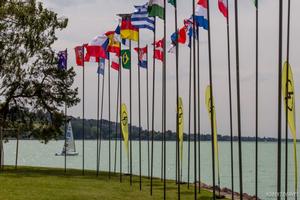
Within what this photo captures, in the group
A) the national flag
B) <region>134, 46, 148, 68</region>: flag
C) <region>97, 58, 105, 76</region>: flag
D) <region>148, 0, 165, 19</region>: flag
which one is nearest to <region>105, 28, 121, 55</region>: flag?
the national flag

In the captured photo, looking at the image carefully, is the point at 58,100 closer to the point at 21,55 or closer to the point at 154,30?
the point at 21,55

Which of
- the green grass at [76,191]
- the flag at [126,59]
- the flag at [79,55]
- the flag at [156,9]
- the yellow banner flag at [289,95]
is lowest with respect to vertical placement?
the green grass at [76,191]

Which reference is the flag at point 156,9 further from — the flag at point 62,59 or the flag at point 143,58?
the flag at point 62,59

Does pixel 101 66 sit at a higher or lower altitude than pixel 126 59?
higher

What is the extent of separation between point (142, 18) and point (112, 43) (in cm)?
918

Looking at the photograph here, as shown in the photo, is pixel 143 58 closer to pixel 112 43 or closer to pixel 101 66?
pixel 112 43

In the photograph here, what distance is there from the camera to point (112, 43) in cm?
3453

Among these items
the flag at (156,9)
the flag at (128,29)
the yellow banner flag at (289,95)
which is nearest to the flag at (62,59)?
the flag at (128,29)

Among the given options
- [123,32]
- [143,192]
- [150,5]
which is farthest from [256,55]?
[143,192]

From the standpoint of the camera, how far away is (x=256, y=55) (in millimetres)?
20672

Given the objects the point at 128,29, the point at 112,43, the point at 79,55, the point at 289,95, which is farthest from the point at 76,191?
the point at 79,55

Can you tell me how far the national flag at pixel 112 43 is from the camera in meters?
34.3

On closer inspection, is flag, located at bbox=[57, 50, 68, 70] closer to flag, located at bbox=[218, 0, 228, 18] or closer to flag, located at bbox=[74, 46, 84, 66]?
flag, located at bbox=[74, 46, 84, 66]

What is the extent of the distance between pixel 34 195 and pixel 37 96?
20.6 metres
